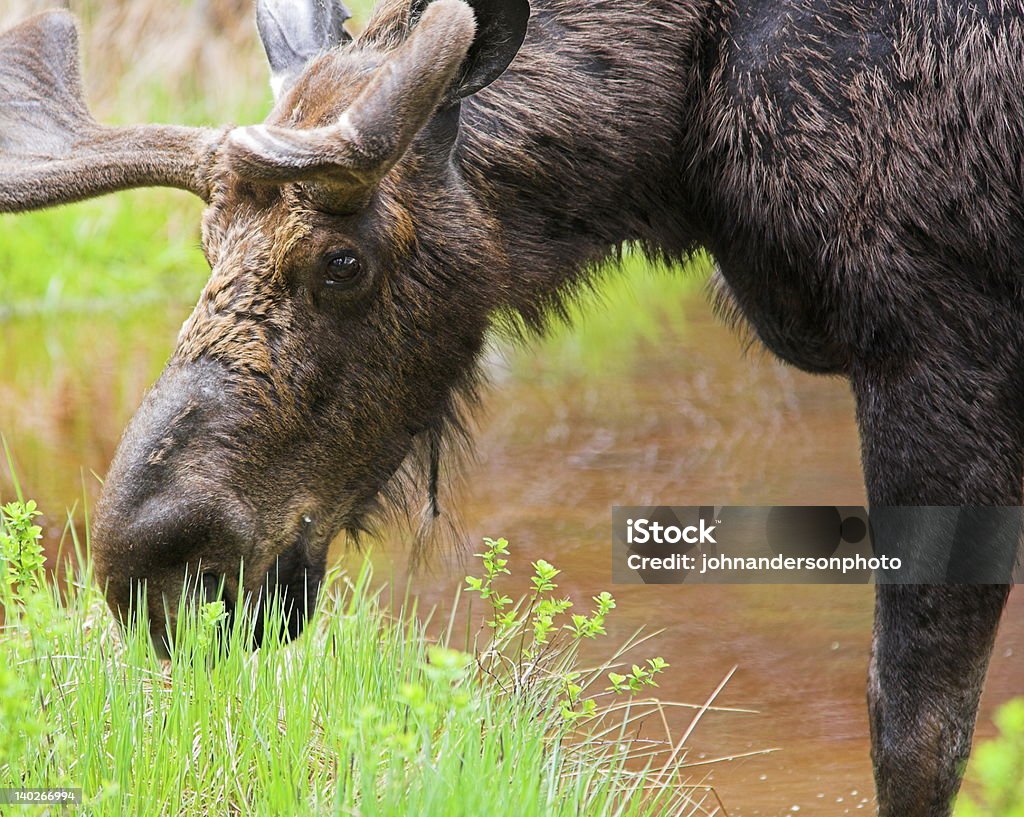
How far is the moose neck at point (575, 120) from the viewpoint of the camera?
3.49m

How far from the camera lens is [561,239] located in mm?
3637

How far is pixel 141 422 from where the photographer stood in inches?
124

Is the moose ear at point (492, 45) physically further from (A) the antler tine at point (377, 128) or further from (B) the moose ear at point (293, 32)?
(B) the moose ear at point (293, 32)

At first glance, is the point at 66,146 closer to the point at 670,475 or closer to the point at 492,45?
the point at 492,45

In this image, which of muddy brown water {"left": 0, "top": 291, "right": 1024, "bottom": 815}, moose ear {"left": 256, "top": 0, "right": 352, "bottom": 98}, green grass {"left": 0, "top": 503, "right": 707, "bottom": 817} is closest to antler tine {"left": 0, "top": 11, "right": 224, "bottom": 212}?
moose ear {"left": 256, "top": 0, "right": 352, "bottom": 98}

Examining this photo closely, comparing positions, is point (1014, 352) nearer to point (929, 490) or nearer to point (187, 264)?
point (929, 490)

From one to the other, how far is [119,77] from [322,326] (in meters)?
8.89

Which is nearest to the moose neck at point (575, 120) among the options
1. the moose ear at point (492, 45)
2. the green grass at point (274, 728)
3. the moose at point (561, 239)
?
the moose at point (561, 239)

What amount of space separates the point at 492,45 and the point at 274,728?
63.0 inches

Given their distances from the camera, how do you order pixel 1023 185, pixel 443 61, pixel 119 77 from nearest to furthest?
pixel 443 61 < pixel 1023 185 < pixel 119 77

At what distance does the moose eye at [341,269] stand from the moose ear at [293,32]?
724mm

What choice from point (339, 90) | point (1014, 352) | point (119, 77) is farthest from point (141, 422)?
point (119, 77)

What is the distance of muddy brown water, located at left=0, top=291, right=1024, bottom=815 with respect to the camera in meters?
4.43

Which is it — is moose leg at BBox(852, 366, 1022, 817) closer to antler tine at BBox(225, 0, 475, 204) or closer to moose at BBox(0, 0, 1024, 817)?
moose at BBox(0, 0, 1024, 817)
